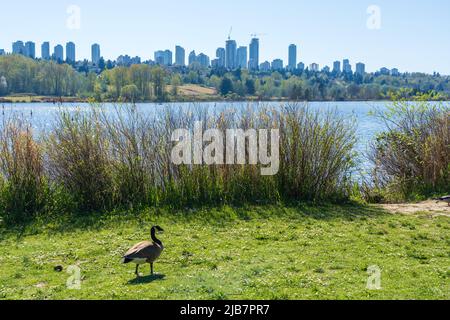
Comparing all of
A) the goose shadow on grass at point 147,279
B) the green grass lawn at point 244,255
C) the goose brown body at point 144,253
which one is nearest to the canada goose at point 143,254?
the goose brown body at point 144,253

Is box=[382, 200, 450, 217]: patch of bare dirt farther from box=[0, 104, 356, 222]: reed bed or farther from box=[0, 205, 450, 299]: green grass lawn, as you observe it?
box=[0, 104, 356, 222]: reed bed

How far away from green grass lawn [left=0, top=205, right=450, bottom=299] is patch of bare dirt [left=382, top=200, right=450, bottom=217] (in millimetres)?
502

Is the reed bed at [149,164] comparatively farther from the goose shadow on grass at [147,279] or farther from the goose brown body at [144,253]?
the goose shadow on grass at [147,279]

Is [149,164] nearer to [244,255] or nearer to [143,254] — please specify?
[244,255]

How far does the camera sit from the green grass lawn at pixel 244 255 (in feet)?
22.3

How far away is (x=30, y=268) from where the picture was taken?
830 centimetres

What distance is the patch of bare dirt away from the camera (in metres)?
12.6

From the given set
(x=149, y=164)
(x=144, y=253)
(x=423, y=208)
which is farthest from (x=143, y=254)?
(x=423, y=208)

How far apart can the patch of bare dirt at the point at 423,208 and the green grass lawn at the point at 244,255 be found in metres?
0.50

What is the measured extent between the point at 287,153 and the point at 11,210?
7.11m

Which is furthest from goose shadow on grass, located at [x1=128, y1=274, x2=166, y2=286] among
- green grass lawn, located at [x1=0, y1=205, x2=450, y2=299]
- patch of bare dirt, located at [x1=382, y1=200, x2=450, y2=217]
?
patch of bare dirt, located at [x1=382, y1=200, x2=450, y2=217]

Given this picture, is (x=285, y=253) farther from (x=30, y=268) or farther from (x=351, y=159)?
(x=351, y=159)

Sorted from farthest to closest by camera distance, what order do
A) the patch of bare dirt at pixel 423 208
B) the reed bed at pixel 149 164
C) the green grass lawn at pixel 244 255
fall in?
1. the patch of bare dirt at pixel 423 208
2. the reed bed at pixel 149 164
3. the green grass lawn at pixel 244 255
